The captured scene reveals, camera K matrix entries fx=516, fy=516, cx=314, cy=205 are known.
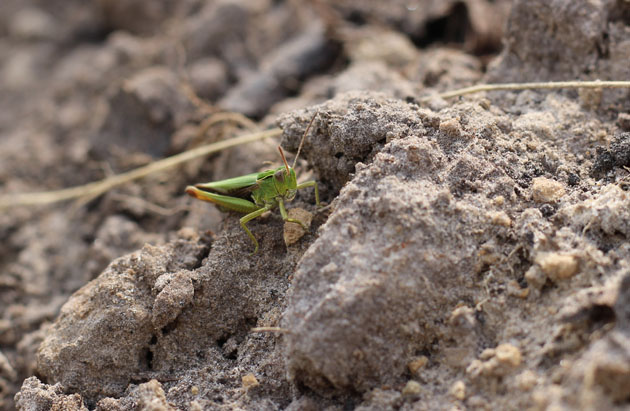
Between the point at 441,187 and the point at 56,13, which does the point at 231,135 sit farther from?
the point at 56,13

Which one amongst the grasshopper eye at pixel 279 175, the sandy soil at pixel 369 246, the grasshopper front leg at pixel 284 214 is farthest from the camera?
the grasshopper eye at pixel 279 175

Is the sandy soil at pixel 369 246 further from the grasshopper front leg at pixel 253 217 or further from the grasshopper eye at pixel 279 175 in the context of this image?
the grasshopper eye at pixel 279 175

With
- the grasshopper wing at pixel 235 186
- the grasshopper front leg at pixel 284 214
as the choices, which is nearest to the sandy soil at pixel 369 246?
the grasshopper front leg at pixel 284 214

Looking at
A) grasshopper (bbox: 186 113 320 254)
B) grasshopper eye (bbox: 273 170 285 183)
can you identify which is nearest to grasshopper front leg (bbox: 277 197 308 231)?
grasshopper (bbox: 186 113 320 254)

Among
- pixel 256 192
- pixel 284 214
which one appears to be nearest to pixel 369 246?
pixel 284 214

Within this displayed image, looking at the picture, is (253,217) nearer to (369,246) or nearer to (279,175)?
(279,175)

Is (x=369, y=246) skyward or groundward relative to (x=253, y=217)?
skyward

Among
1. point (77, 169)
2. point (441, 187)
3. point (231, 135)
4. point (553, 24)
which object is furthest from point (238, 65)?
point (441, 187)
